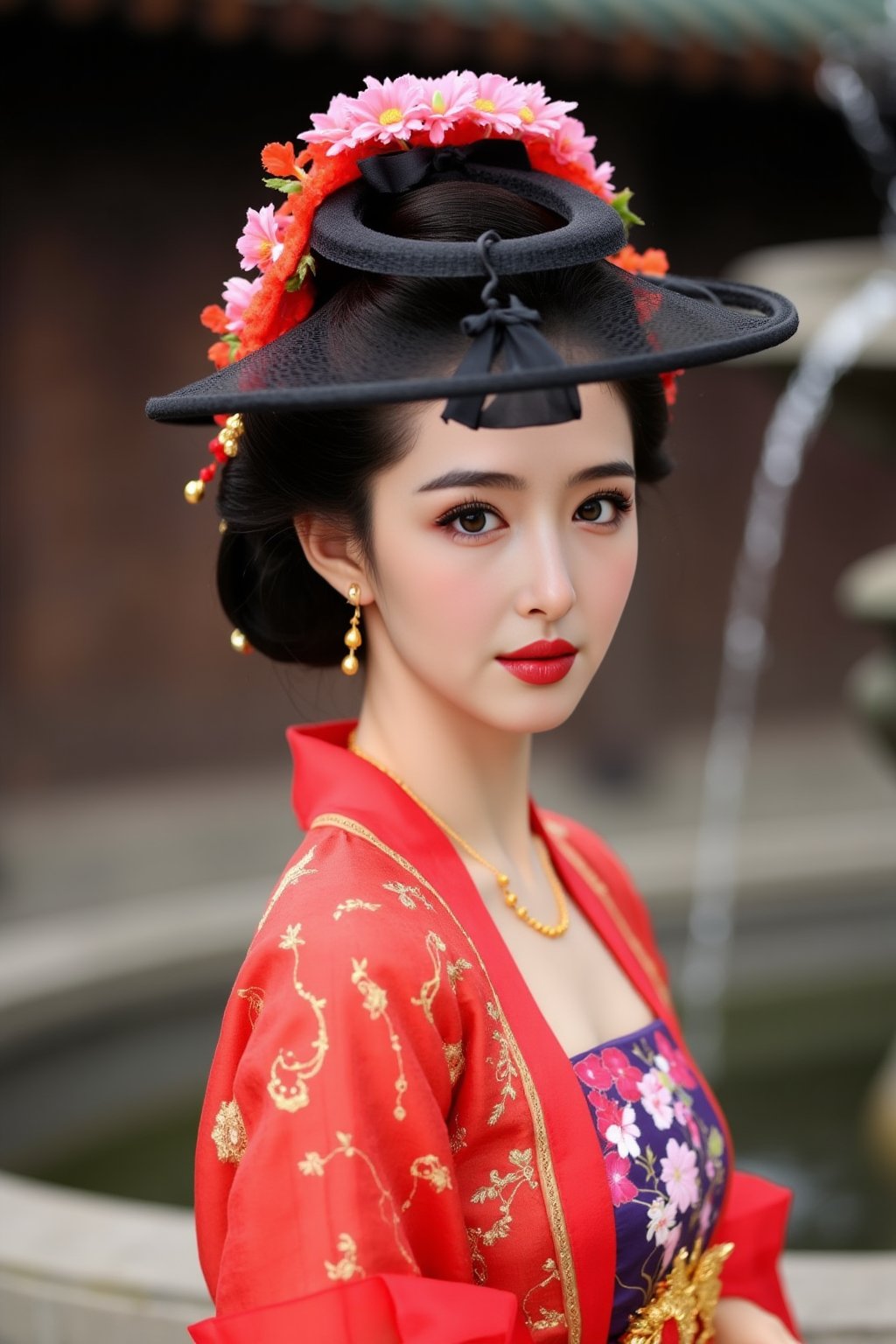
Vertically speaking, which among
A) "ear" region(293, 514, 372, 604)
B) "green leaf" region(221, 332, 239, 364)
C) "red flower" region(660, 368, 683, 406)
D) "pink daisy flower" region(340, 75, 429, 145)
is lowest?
"ear" region(293, 514, 372, 604)

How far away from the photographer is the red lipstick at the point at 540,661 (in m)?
1.43

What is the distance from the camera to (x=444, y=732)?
160cm

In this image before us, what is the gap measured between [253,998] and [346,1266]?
232mm

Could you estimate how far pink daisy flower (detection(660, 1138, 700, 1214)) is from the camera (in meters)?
1.52

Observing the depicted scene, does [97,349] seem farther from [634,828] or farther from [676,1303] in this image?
[676,1303]

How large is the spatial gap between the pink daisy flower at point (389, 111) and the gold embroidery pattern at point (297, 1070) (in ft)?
2.49

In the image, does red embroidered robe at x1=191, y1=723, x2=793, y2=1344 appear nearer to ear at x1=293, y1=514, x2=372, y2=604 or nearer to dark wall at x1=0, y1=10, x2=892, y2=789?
ear at x1=293, y1=514, x2=372, y2=604

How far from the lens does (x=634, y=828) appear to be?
283 inches

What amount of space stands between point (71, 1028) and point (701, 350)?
297 cm

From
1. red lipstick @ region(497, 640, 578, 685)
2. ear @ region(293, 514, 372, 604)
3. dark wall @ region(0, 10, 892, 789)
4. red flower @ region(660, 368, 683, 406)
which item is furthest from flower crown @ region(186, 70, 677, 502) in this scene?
dark wall @ region(0, 10, 892, 789)

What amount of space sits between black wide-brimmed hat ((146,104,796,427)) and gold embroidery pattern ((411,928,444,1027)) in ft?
1.41

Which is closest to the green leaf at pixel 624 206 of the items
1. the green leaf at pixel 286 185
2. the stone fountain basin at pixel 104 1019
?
the green leaf at pixel 286 185

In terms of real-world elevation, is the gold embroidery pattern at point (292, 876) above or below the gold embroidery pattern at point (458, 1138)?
above

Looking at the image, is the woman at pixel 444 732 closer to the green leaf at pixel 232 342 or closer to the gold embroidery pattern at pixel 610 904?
the green leaf at pixel 232 342
